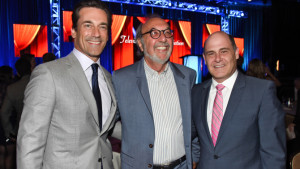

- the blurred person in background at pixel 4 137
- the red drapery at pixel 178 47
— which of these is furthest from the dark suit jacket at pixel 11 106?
the red drapery at pixel 178 47

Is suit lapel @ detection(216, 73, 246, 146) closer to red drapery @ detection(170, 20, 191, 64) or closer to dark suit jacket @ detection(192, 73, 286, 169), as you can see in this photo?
dark suit jacket @ detection(192, 73, 286, 169)

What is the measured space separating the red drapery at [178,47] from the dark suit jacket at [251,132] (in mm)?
9722

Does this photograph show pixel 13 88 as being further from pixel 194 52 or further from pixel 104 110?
pixel 194 52

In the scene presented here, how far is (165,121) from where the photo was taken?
1.90 metres

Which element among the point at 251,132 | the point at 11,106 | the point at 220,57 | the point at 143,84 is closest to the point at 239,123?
the point at 251,132

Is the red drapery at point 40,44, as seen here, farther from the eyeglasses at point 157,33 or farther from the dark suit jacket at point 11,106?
the eyeglasses at point 157,33

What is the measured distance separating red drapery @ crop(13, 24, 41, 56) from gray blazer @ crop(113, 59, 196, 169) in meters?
7.63

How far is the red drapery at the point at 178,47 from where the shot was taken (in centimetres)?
1126

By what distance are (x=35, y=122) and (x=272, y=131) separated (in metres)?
1.47

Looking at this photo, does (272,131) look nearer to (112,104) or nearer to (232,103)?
(232,103)

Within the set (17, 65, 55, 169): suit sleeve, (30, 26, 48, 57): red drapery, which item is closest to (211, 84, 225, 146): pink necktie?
(17, 65, 55, 169): suit sleeve

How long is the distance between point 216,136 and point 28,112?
1218 millimetres

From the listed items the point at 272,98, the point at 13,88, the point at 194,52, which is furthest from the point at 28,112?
the point at 194,52

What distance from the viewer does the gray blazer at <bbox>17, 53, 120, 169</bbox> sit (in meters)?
1.41
